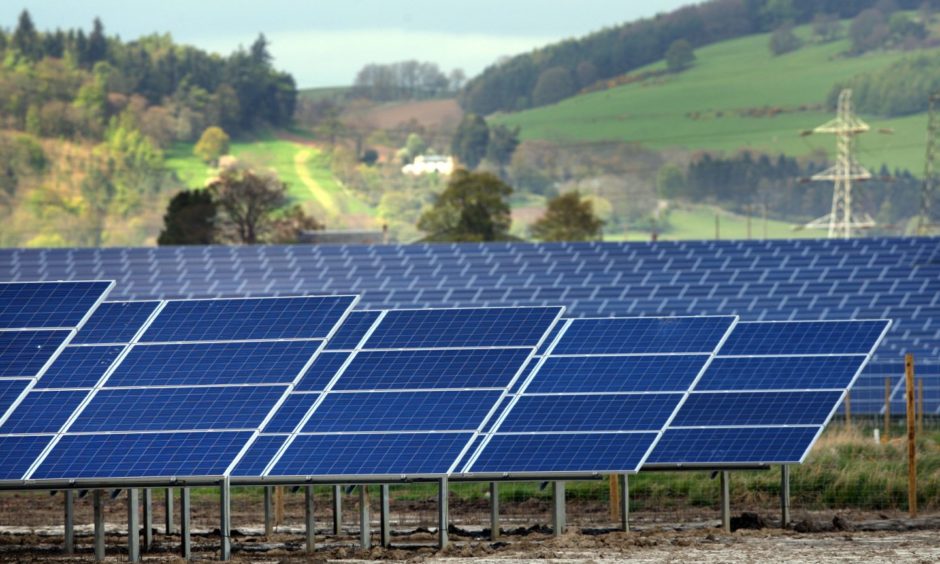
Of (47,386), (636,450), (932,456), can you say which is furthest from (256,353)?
(932,456)

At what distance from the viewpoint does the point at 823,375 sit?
25.1m

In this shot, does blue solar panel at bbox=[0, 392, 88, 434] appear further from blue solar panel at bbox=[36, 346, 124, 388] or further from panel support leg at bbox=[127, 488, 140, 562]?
panel support leg at bbox=[127, 488, 140, 562]

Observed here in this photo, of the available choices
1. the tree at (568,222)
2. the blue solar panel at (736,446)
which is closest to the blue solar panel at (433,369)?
the blue solar panel at (736,446)

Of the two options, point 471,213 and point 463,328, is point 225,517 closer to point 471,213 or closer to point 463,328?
point 463,328

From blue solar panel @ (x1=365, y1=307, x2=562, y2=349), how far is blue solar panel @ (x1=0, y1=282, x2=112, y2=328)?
341 centimetres

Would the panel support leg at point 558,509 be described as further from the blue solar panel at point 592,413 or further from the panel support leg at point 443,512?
the panel support leg at point 443,512

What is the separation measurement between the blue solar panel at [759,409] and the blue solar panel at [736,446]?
0.76 feet

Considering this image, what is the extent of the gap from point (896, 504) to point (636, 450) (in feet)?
21.4

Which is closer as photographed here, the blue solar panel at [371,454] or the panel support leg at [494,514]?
the blue solar panel at [371,454]

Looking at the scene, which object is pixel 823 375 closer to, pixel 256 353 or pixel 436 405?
pixel 436 405

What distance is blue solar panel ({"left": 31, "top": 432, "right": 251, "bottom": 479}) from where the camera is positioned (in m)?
20.5

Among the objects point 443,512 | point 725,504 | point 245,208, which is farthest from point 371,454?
point 245,208

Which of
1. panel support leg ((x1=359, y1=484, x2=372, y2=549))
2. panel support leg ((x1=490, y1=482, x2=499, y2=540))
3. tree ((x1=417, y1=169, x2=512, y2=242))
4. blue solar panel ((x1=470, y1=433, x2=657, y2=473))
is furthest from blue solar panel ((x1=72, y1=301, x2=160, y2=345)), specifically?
tree ((x1=417, y1=169, x2=512, y2=242))

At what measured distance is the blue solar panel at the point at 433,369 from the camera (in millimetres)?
22234
